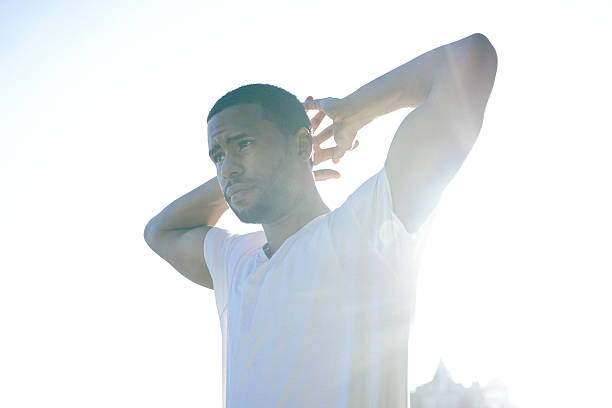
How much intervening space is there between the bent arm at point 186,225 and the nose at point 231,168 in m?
1.11

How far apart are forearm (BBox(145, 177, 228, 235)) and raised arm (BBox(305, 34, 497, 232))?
6.69 ft

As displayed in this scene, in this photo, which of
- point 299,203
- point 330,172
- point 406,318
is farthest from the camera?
point 330,172

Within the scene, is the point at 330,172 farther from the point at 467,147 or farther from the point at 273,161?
the point at 467,147

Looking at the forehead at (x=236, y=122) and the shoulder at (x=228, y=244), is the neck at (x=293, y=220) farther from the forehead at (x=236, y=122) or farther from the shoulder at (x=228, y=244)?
the forehead at (x=236, y=122)

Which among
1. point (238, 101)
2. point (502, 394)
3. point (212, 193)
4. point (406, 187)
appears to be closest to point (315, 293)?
point (406, 187)

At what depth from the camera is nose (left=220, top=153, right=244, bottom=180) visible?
2666 mm

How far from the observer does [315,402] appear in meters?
2.07

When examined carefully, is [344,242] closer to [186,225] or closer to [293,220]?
[293,220]

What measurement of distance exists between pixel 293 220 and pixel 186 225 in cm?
144

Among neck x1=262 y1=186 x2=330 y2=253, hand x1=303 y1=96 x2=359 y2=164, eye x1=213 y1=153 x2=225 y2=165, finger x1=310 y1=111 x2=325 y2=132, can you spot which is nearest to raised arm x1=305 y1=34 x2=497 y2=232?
hand x1=303 y1=96 x2=359 y2=164

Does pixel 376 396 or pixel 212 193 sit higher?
pixel 212 193

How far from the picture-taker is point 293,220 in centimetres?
274

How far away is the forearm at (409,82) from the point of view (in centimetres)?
214

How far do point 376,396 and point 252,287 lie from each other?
0.79 meters
